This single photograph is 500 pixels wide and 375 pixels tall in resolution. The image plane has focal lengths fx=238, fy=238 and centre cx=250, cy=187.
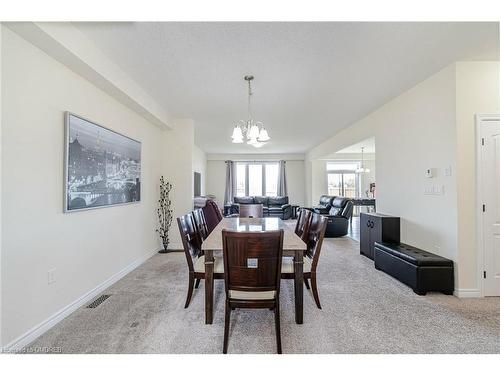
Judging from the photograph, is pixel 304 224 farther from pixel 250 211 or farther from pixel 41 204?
pixel 41 204

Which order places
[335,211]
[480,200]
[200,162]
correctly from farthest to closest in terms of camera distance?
[200,162] → [335,211] → [480,200]

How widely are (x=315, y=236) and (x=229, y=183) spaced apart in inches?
286

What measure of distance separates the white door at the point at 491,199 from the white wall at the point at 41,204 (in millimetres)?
4237

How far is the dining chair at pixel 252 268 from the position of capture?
1.60 m

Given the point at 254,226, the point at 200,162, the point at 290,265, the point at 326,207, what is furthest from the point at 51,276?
the point at 200,162

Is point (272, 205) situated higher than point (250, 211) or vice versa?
point (250, 211)

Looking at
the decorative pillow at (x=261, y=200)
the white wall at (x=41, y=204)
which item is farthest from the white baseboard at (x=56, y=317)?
the decorative pillow at (x=261, y=200)

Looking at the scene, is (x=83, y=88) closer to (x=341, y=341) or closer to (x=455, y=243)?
(x=341, y=341)

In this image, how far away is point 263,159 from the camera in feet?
31.3

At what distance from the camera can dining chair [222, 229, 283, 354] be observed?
5.26ft

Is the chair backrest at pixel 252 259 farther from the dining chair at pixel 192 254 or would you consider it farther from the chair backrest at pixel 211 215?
the chair backrest at pixel 211 215

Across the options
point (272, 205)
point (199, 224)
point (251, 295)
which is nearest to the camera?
point (251, 295)

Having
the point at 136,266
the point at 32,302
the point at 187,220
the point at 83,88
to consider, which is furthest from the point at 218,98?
the point at 32,302
